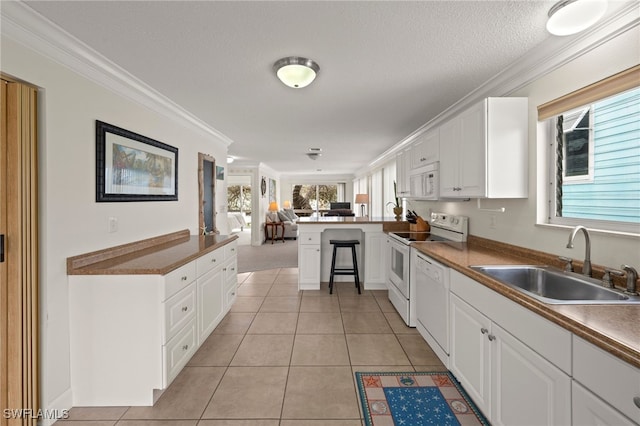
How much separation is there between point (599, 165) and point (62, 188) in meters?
3.29

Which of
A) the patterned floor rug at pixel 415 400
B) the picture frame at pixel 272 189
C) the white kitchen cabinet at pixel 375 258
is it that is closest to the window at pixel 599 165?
the patterned floor rug at pixel 415 400

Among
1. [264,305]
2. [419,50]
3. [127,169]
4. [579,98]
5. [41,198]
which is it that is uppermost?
[419,50]

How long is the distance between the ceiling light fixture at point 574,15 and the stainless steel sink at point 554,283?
1.33 metres

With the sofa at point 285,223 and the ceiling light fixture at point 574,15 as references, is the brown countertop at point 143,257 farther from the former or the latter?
the sofa at point 285,223

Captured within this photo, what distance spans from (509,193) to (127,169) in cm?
307

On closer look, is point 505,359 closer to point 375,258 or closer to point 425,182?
point 425,182

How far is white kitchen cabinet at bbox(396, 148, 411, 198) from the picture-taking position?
4.08 meters

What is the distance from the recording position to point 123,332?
6.36ft

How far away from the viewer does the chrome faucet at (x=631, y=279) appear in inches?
54.9

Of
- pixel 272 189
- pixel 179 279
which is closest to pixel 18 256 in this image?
pixel 179 279

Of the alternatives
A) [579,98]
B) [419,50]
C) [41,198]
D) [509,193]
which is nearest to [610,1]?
[579,98]

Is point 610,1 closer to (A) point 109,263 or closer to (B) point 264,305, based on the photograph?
(A) point 109,263

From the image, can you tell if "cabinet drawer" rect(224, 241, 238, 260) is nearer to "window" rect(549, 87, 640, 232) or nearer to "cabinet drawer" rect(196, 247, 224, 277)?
"cabinet drawer" rect(196, 247, 224, 277)

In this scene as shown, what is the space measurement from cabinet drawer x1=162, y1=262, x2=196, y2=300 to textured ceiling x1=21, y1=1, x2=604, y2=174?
4.96 ft
